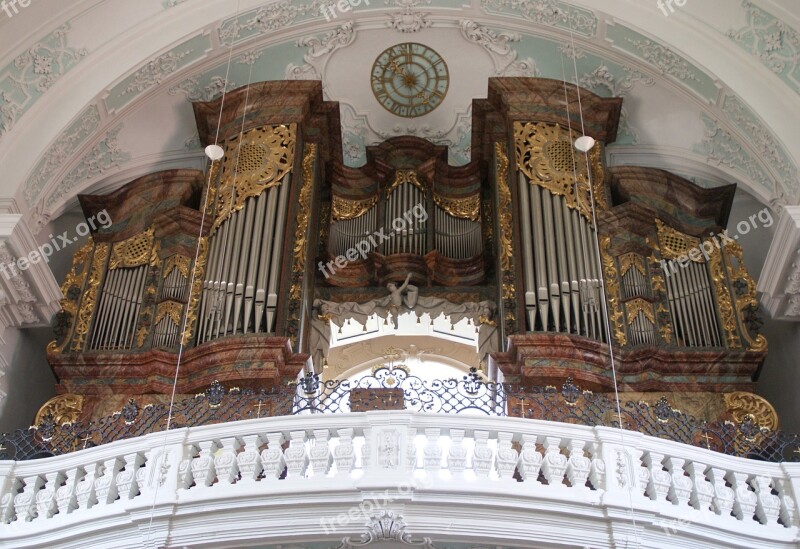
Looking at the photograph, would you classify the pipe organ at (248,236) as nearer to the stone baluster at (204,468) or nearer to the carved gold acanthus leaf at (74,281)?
the carved gold acanthus leaf at (74,281)

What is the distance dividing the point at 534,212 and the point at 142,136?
421 cm

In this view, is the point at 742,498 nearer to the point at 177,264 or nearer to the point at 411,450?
the point at 411,450

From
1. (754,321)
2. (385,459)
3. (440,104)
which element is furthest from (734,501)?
(440,104)

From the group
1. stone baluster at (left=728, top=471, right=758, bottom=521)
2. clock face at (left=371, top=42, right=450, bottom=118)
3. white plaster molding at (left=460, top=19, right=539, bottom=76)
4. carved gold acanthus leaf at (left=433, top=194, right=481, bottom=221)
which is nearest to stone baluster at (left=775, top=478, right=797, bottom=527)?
stone baluster at (left=728, top=471, right=758, bottom=521)

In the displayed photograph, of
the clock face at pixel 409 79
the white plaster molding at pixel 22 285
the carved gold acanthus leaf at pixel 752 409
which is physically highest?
the clock face at pixel 409 79

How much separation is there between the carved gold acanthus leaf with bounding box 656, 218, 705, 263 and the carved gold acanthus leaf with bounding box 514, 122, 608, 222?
62cm

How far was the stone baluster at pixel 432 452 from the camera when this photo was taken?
21.5 feet

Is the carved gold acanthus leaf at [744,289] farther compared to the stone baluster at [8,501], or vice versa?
the carved gold acanthus leaf at [744,289]

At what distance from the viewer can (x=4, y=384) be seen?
909cm

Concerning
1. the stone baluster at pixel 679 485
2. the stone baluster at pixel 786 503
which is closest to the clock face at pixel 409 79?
the stone baluster at pixel 679 485

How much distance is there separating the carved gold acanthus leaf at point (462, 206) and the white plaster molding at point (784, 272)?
3068mm

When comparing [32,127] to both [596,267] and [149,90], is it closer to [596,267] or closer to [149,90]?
[149,90]

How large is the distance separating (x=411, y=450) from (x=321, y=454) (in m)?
0.58

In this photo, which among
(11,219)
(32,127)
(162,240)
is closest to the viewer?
(11,219)
